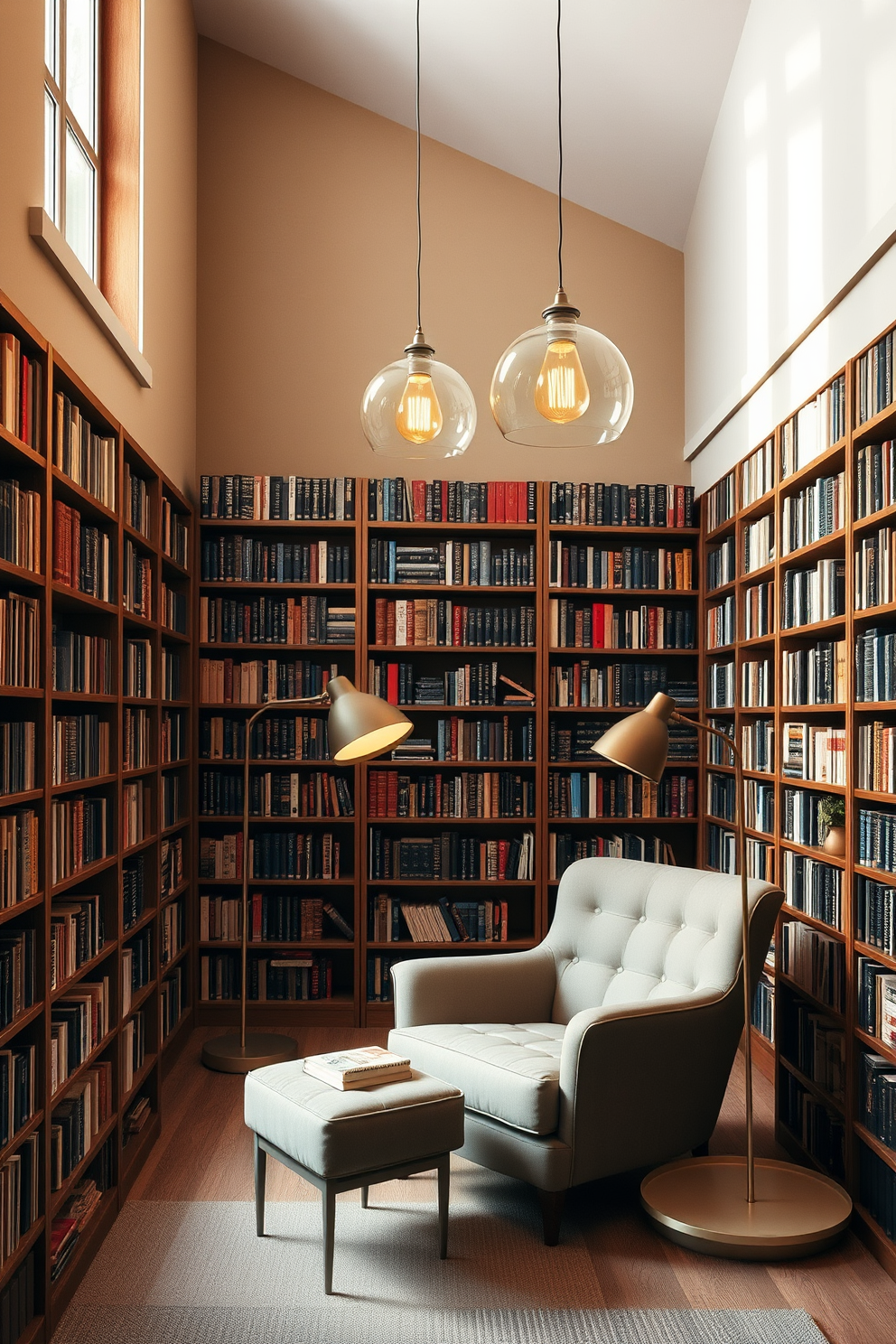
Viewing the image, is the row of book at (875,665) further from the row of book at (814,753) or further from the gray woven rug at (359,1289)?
the gray woven rug at (359,1289)

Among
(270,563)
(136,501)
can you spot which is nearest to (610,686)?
(270,563)

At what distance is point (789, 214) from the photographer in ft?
13.3

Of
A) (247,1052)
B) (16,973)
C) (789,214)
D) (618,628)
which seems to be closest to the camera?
(16,973)

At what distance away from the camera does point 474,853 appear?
5316 mm

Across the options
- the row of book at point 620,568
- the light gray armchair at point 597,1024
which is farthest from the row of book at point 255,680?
the light gray armchair at point 597,1024

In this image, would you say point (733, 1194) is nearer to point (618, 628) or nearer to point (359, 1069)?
point (359, 1069)

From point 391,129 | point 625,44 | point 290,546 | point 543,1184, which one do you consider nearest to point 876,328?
point 625,44

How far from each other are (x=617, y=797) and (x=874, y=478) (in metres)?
2.55

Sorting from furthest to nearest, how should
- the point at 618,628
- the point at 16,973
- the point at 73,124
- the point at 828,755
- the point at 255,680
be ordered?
the point at 618,628 → the point at 255,680 → the point at 73,124 → the point at 828,755 → the point at 16,973

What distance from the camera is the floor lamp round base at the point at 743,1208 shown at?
2998mm

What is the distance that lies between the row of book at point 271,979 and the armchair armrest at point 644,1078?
2.28 meters

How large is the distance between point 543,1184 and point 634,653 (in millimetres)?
2800

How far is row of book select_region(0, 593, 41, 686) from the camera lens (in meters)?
2.40

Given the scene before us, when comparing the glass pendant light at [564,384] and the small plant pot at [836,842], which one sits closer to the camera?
the glass pendant light at [564,384]
